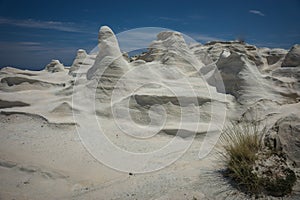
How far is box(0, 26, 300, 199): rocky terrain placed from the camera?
119 inches

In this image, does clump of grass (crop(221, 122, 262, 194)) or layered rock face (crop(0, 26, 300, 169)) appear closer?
clump of grass (crop(221, 122, 262, 194))

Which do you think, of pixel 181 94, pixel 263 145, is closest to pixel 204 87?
pixel 181 94

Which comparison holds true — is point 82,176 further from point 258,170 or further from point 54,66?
point 54,66

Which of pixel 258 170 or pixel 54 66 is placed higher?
pixel 258 170

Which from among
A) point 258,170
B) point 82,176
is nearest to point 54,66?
point 82,176

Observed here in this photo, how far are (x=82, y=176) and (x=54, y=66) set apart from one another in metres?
13.8

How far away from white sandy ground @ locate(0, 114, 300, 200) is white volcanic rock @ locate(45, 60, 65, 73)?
11.2 meters

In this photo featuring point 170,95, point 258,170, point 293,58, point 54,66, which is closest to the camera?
point 258,170

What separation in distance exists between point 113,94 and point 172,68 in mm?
1946

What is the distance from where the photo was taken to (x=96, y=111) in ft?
18.8

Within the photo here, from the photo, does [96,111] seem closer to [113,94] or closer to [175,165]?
[113,94]

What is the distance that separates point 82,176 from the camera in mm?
3461

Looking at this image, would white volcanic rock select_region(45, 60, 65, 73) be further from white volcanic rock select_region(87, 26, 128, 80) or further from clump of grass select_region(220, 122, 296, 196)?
clump of grass select_region(220, 122, 296, 196)

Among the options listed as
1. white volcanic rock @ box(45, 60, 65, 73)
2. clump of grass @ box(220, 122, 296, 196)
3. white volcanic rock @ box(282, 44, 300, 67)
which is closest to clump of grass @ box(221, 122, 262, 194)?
clump of grass @ box(220, 122, 296, 196)
